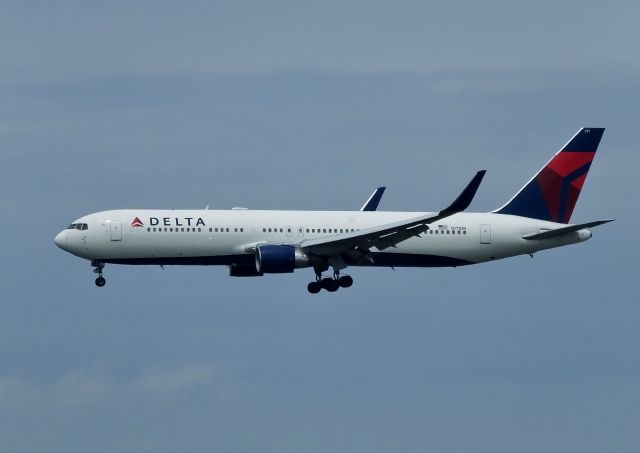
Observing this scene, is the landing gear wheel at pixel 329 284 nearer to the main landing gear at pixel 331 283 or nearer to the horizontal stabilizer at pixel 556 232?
the main landing gear at pixel 331 283

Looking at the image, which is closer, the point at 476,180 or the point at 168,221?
the point at 476,180

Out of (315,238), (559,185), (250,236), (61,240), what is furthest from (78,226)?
(559,185)

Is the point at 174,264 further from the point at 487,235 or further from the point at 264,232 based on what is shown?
the point at 487,235

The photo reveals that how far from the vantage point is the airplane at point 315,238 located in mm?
75312

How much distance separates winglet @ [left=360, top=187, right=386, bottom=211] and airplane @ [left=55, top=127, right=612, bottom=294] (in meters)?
6.98

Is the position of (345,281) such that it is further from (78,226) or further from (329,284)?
(78,226)

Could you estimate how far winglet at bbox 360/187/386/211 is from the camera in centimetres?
8675

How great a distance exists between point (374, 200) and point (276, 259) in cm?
1401

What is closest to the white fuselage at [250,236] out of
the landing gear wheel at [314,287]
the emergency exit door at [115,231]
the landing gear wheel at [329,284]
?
the emergency exit door at [115,231]

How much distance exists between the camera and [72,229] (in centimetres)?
7650

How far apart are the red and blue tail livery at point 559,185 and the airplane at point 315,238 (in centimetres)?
8

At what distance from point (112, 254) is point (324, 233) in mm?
10986

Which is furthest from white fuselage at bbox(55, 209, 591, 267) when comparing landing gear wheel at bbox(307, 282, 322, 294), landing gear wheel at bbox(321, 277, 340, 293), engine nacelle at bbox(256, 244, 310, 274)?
landing gear wheel at bbox(307, 282, 322, 294)

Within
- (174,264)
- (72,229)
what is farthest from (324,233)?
(72,229)
